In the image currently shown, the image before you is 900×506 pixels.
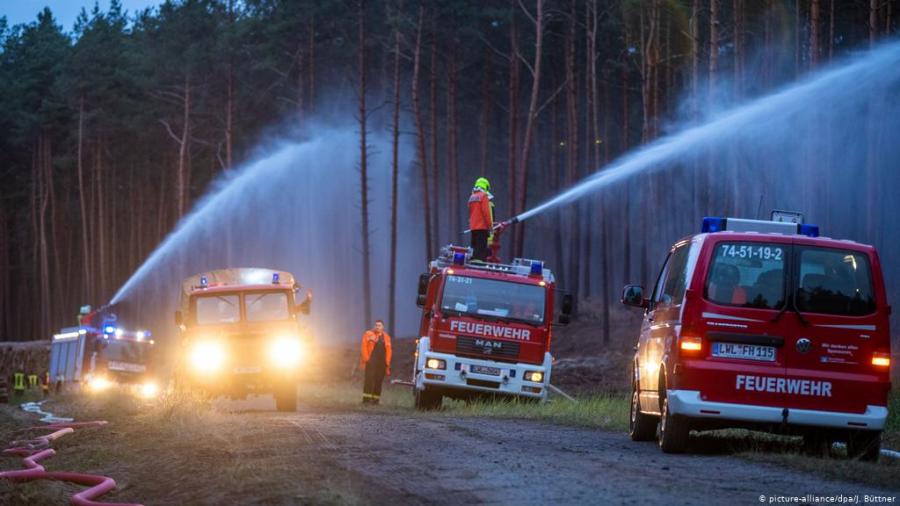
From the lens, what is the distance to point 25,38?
3403 inches

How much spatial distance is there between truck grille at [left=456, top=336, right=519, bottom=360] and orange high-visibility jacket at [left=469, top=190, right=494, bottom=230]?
8.85ft

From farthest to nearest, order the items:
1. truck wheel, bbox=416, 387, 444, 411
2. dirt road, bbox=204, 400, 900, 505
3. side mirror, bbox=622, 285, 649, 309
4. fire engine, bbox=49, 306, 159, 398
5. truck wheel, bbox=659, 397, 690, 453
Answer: fire engine, bbox=49, 306, 159, 398
truck wheel, bbox=416, 387, 444, 411
side mirror, bbox=622, 285, 649, 309
truck wheel, bbox=659, 397, 690, 453
dirt road, bbox=204, 400, 900, 505

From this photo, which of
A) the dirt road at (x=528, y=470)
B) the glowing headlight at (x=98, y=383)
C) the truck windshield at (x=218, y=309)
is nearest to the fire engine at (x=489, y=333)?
the truck windshield at (x=218, y=309)

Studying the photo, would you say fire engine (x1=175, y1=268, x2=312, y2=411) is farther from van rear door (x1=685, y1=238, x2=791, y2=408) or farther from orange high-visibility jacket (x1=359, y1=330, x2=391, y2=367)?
van rear door (x1=685, y1=238, x2=791, y2=408)

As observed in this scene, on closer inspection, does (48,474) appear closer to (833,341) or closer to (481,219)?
(833,341)

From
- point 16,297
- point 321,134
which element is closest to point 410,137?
point 321,134

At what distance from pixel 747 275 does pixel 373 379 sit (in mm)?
14223

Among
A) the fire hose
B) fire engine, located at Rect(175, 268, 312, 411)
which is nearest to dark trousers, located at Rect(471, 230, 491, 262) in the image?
fire engine, located at Rect(175, 268, 312, 411)

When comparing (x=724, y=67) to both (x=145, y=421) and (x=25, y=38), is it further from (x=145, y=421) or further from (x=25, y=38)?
(x=25, y=38)

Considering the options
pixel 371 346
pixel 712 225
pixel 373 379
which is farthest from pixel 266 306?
pixel 712 225

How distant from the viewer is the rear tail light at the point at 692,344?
1223 centimetres

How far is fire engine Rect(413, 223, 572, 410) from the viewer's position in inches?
874

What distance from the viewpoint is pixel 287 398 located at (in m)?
22.4

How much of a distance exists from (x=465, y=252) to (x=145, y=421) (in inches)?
279
